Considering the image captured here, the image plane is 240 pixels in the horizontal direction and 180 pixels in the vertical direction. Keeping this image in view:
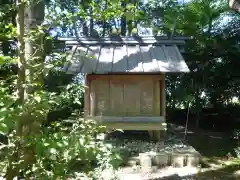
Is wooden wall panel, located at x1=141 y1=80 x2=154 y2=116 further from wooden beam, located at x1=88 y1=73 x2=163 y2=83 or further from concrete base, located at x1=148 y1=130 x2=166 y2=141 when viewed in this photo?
concrete base, located at x1=148 y1=130 x2=166 y2=141

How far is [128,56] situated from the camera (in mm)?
6199

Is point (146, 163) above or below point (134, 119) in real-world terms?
below

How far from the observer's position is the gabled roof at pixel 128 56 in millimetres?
5543

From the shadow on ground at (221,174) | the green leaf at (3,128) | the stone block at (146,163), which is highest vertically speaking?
the green leaf at (3,128)

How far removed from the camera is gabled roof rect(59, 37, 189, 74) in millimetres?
5543

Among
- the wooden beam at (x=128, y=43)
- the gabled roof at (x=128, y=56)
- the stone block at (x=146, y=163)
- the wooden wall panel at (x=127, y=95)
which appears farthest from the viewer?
the wooden beam at (x=128, y=43)

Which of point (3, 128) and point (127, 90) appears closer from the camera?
point (3, 128)

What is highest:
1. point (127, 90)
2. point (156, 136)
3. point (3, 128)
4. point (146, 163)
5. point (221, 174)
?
point (127, 90)

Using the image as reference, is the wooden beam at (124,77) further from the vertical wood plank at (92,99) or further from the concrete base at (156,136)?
the concrete base at (156,136)

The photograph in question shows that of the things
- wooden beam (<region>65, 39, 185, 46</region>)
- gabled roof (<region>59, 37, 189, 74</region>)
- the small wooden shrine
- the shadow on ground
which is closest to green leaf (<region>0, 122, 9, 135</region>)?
gabled roof (<region>59, 37, 189, 74</region>)

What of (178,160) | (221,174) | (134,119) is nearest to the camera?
(221,174)

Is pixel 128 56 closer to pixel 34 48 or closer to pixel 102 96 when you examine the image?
pixel 102 96

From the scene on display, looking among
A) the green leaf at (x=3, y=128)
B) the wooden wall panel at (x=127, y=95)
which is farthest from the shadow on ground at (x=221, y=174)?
the green leaf at (x=3, y=128)

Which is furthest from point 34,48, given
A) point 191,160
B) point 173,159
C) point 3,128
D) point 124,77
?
point 191,160
